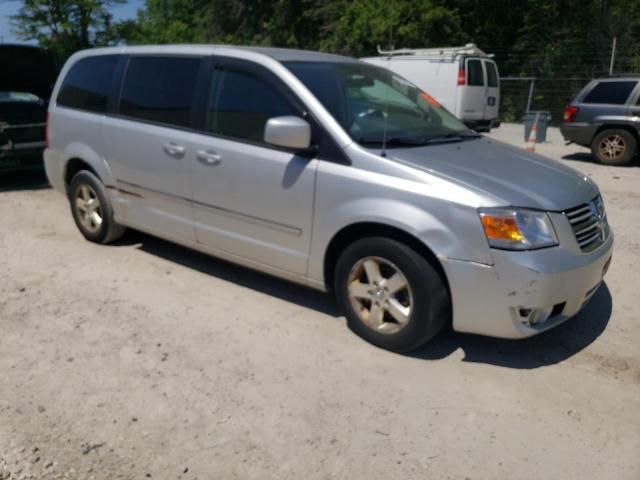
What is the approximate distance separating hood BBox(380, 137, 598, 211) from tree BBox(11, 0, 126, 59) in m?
16.6

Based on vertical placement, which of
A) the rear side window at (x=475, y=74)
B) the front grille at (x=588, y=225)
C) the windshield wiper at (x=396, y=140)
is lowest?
the front grille at (x=588, y=225)

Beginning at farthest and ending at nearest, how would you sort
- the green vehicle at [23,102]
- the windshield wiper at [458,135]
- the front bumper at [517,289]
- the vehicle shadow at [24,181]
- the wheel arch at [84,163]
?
the vehicle shadow at [24,181] → the green vehicle at [23,102] → the wheel arch at [84,163] → the windshield wiper at [458,135] → the front bumper at [517,289]

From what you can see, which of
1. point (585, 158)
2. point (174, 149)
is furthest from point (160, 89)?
point (585, 158)

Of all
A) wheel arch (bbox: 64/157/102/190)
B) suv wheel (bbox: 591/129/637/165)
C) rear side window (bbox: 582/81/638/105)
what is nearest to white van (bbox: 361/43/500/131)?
rear side window (bbox: 582/81/638/105)

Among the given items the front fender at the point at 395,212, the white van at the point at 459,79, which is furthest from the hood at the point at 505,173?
the white van at the point at 459,79

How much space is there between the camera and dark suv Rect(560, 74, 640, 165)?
11031 millimetres

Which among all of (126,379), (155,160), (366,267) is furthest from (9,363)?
(366,267)

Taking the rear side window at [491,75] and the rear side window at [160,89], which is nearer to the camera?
the rear side window at [160,89]

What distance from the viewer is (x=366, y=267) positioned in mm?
3732

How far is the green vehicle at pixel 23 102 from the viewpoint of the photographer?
774cm

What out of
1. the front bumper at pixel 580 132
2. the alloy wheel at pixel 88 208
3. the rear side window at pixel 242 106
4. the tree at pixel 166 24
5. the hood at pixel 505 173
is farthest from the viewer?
the tree at pixel 166 24

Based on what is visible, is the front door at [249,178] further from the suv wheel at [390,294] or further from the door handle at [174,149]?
the suv wheel at [390,294]

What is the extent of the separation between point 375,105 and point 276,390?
6.70 ft

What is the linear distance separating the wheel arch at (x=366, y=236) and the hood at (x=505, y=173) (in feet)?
1.33
